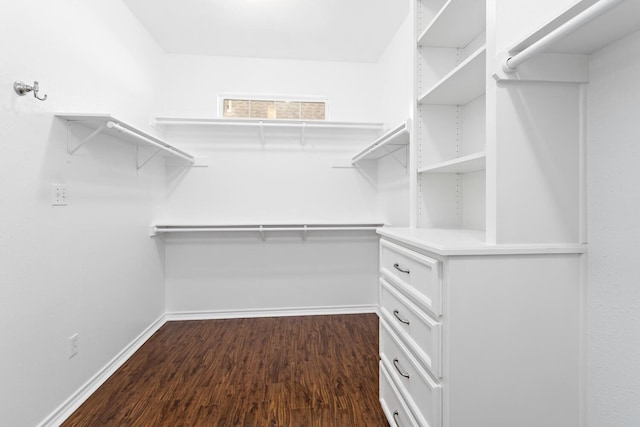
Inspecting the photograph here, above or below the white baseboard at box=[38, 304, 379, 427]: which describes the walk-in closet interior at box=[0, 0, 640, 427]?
above

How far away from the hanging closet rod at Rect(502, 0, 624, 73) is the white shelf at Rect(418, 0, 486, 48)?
571 mm

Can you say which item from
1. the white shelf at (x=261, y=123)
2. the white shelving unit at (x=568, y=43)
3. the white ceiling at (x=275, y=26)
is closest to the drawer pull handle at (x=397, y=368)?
the white shelving unit at (x=568, y=43)

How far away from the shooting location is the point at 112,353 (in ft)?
6.86

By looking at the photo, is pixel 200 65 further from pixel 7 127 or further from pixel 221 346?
pixel 221 346

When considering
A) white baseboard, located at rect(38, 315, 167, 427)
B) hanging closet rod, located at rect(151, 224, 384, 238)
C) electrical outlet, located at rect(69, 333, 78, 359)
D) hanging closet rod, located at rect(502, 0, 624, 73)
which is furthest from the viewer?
hanging closet rod, located at rect(151, 224, 384, 238)

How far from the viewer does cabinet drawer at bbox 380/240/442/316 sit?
3.31 feet

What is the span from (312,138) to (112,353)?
8.04ft

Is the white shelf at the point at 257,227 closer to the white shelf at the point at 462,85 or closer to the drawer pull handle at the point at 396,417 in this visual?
the white shelf at the point at 462,85

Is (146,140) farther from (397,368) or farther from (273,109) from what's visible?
(397,368)

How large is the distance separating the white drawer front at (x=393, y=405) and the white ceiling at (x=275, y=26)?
2546 mm

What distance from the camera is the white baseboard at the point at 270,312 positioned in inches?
119

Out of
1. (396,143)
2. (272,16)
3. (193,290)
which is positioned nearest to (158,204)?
(193,290)

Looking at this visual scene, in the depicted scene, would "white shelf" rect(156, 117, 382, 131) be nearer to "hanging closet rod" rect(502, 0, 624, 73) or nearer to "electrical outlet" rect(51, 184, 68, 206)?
"electrical outlet" rect(51, 184, 68, 206)

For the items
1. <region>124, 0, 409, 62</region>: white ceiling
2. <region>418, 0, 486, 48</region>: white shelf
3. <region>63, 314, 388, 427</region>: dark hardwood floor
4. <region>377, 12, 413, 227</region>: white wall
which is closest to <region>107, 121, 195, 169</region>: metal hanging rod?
<region>124, 0, 409, 62</region>: white ceiling
